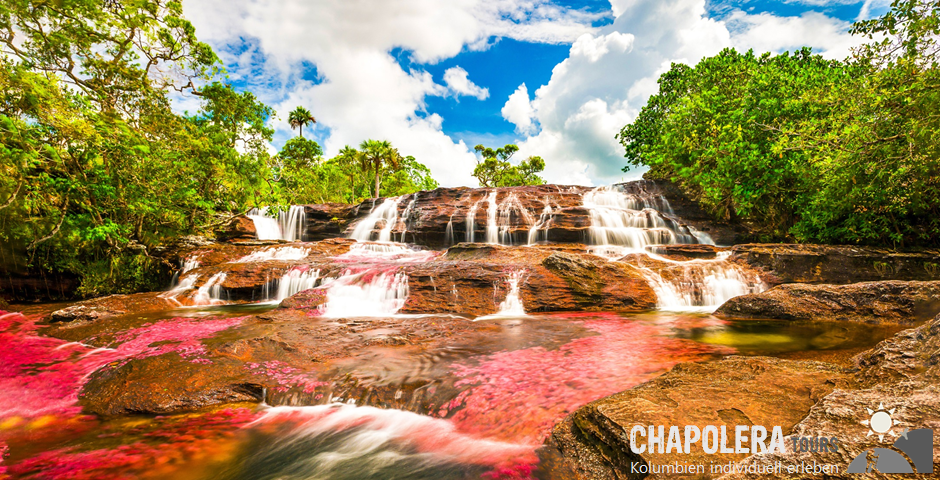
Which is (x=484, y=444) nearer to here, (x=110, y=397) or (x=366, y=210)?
(x=110, y=397)

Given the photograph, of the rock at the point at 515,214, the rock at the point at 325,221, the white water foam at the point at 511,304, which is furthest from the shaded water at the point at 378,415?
the rock at the point at 325,221

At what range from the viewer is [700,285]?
9766mm

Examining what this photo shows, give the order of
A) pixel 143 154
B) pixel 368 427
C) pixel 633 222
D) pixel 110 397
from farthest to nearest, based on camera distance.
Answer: pixel 633 222 → pixel 143 154 → pixel 110 397 → pixel 368 427

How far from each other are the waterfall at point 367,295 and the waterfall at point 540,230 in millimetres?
11045

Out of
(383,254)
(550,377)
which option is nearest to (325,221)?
(383,254)

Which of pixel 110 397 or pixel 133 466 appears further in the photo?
pixel 110 397

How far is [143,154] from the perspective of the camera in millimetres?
10383

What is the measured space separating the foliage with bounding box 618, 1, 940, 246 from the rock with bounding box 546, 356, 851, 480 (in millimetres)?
9505

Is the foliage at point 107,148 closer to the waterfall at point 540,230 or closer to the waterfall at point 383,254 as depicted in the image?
the waterfall at point 383,254

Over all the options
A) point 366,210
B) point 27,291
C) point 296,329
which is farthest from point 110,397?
point 366,210

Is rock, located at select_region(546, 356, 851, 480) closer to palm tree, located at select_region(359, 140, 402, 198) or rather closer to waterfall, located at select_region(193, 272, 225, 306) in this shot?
waterfall, located at select_region(193, 272, 225, 306)

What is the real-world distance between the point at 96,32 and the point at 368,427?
13590 mm

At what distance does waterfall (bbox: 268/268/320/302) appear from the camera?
1134cm

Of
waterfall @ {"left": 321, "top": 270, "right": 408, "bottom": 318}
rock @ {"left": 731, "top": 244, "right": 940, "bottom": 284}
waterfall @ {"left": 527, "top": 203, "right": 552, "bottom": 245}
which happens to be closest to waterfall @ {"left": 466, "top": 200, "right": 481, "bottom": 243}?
waterfall @ {"left": 527, "top": 203, "right": 552, "bottom": 245}
